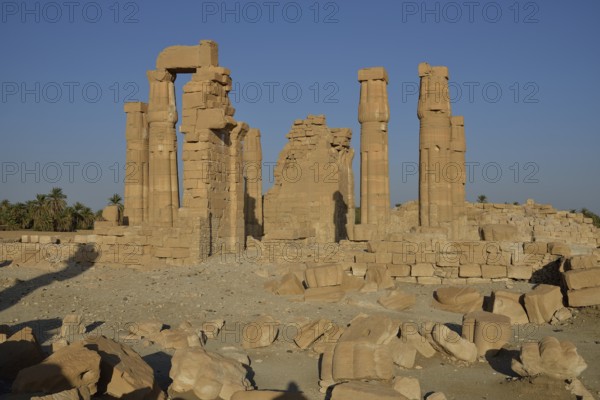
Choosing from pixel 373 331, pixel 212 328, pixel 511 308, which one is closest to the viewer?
pixel 373 331

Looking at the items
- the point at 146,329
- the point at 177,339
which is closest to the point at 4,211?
A: the point at 146,329

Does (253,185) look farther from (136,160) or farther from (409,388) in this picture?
(409,388)

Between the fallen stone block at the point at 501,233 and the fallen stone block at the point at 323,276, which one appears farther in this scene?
the fallen stone block at the point at 501,233

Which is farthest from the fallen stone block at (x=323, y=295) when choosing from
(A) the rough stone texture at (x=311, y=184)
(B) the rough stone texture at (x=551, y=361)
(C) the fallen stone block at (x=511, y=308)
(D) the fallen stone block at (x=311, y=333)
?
(A) the rough stone texture at (x=311, y=184)

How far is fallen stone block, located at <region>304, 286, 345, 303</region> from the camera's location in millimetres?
12578

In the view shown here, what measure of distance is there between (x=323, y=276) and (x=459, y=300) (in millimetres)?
2854

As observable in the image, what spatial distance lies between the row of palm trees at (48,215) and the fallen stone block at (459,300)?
3377 cm

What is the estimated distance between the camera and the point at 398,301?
40.8 ft

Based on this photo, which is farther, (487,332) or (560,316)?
(560,316)

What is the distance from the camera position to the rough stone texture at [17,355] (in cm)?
739

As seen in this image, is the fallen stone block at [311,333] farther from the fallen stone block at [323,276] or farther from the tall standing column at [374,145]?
the tall standing column at [374,145]

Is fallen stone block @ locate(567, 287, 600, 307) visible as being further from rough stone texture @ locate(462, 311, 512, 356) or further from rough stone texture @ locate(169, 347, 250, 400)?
rough stone texture @ locate(169, 347, 250, 400)

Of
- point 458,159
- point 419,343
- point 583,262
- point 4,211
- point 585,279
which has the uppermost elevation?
point 458,159

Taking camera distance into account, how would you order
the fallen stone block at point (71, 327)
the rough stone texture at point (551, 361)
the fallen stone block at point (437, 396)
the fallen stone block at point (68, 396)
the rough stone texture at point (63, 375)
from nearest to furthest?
the fallen stone block at point (68, 396)
the rough stone texture at point (63, 375)
the fallen stone block at point (437, 396)
the rough stone texture at point (551, 361)
the fallen stone block at point (71, 327)
